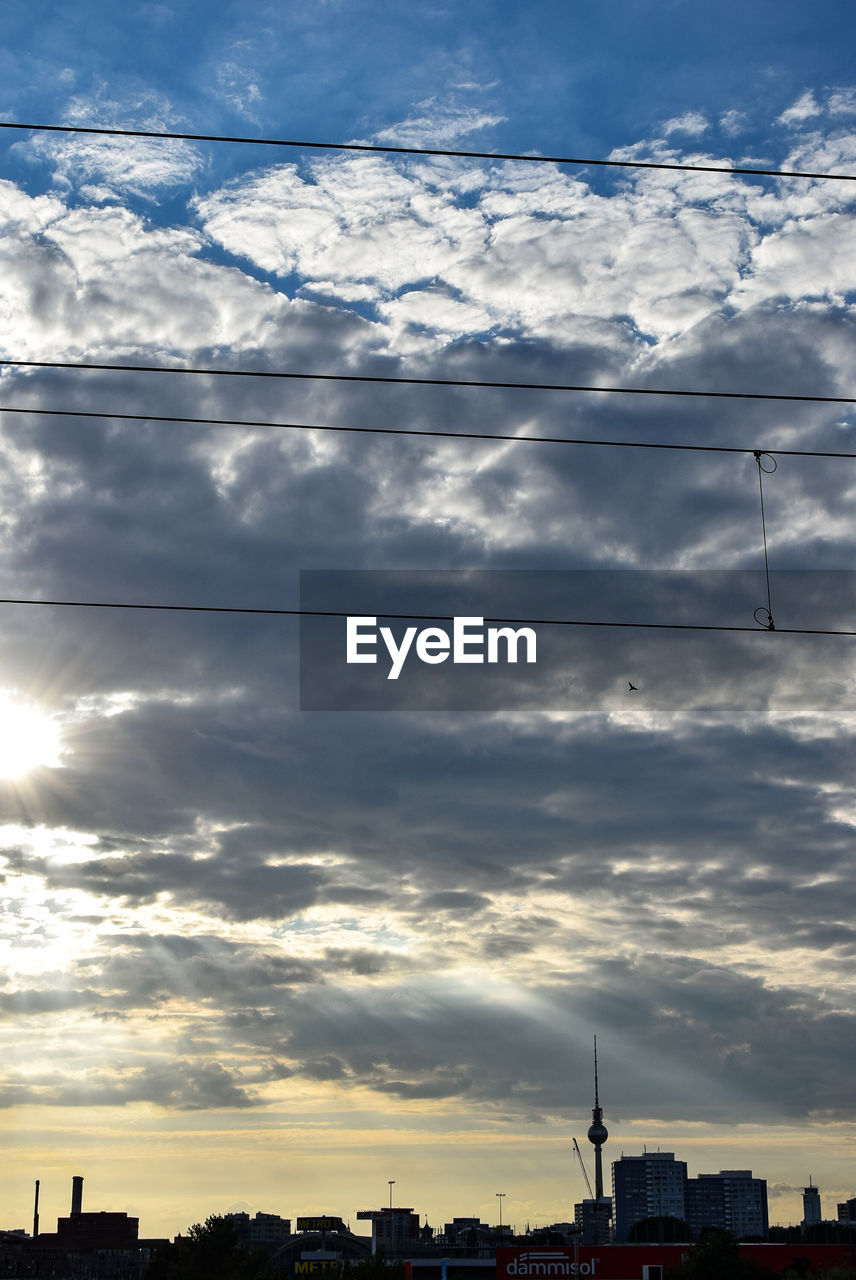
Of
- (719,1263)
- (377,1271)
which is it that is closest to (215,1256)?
(377,1271)

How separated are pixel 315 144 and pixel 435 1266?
122651 millimetres

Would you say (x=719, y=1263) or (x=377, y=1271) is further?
(x=377, y=1271)

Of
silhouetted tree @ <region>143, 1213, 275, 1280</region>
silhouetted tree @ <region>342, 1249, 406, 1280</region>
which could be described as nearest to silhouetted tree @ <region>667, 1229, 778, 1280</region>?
silhouetted tree @ <region>342, 1249, 406, 1280</region>

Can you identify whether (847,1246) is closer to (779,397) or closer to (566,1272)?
(566,1272)

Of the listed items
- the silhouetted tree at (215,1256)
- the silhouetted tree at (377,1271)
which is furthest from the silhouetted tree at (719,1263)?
the silhouetted tree at (215,1256)

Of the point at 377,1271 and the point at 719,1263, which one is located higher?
the point at 719,1263

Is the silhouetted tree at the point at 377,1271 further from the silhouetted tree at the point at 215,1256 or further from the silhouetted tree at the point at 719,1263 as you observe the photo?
the silhouetted tree at the point at 719,1263

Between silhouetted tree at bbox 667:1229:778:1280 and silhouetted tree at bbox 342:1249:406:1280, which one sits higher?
silhouetted tree at bbox 667:1229:778:1280

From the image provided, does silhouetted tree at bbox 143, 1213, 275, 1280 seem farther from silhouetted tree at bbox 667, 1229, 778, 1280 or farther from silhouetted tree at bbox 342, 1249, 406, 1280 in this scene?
Answer: silhouetted tree at bbox 667, 1229, 778, 1280

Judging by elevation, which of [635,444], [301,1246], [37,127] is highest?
[37,127]

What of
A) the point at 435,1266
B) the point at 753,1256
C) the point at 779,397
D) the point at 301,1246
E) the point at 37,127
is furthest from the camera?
the point at 301,1246

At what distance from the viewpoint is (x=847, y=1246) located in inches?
4220

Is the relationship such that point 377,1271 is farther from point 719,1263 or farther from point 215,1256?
point 719,1263

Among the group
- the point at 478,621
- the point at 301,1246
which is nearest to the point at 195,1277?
the point at 301,1246
